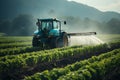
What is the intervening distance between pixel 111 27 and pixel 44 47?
102m

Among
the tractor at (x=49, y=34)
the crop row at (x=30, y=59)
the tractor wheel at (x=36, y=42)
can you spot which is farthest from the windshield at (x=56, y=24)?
the crop row at (x=30, y=59)

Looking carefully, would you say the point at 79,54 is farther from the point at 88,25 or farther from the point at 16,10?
the point at 16,10

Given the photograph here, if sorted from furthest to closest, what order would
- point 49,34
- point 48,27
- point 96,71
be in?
point 48,27 < point 49,34 < point 96,71

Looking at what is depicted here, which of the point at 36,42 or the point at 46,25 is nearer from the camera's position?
the point at 46,25

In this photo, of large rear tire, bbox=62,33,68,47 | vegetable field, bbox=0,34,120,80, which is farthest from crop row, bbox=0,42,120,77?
large rear tire, bbox=62,33,68,47

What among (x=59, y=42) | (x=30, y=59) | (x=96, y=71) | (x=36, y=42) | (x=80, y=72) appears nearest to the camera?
(x=80, y=72)

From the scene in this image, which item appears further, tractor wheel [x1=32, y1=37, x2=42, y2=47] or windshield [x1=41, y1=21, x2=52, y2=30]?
tractor wheel [x1=32, y1=37, x2=42, y2=47]

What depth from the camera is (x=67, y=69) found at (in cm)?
1061

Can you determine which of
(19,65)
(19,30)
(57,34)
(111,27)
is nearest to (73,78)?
(19,65)

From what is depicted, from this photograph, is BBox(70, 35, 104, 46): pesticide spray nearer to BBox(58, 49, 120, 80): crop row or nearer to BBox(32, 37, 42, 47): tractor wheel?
BBox(32, 37, 42, 47): tractor wheel

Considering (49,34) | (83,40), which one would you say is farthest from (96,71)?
(83,40)

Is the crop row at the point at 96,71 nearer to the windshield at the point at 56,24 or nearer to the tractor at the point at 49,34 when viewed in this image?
the tractor at the point at 49,34

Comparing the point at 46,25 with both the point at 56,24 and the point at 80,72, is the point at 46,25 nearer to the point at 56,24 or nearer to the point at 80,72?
the point at 56,24

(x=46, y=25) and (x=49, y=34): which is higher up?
(x=46, y=25)
